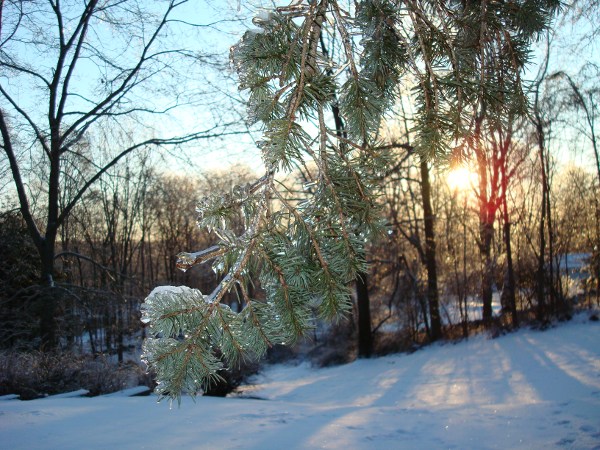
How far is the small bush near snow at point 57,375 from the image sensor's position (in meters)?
5.93

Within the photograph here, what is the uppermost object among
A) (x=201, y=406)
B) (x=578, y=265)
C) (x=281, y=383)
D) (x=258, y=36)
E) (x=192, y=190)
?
(x=192, y=190)

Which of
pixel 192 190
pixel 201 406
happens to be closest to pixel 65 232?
pixel 192 190

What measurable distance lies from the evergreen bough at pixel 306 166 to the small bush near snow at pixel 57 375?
222 inches

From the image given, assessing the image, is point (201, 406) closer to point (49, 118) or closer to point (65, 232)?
point (49, 118)

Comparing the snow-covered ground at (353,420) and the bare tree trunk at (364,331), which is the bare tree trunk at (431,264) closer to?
the bare tree trunk at (364,331)

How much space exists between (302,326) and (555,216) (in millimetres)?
14129

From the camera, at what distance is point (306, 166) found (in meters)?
1.56

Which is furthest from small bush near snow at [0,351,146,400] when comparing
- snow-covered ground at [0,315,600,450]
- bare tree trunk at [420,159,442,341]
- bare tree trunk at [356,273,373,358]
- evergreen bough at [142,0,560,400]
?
bare tree trunk at [420,159,442,341]

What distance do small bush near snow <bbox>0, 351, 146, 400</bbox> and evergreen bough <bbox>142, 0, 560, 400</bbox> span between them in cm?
565

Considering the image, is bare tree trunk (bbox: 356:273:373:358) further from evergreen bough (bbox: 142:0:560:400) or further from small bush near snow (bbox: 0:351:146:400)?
evergreen bough (bbox: 142:0:560:400)

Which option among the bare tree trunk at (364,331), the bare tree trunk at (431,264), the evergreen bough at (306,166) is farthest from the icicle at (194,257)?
the bare tree trunk at (364,331)

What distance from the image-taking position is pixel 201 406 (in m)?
4.82

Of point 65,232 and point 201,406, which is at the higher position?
point 65,232

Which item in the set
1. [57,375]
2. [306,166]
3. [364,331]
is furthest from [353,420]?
[364,331]
